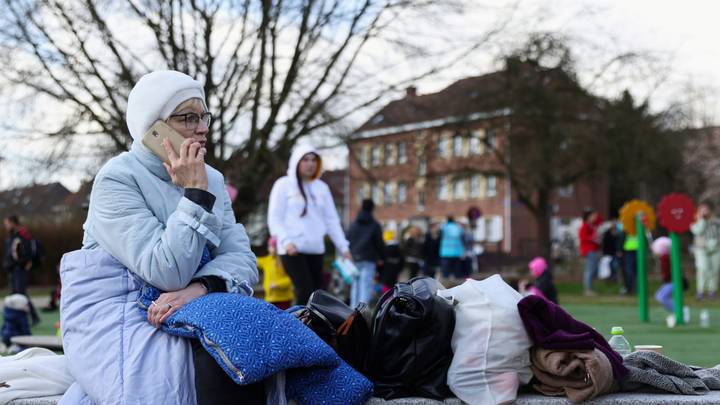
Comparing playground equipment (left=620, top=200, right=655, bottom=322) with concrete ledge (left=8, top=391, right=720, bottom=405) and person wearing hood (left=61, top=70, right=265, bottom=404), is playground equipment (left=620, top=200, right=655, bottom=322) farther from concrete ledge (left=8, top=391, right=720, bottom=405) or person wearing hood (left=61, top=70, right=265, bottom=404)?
person wearing hood (left=61, top=70, right=265, bottom=404)

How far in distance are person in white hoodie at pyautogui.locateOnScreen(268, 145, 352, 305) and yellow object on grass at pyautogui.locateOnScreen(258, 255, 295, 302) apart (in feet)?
5.09

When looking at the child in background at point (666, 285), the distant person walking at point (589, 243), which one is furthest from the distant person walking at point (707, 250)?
the distant person walking at point (589, 243)

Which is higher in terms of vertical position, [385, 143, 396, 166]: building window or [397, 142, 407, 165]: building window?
[397, 142, 407, 165]: building window

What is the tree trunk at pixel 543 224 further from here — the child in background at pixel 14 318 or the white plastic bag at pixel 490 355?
the white plastic bag at pixel 490 355

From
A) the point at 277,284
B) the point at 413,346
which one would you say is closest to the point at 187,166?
the point at 413,346

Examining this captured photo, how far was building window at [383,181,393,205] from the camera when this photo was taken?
22.2m

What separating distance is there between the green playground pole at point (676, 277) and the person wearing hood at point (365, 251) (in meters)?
4.68

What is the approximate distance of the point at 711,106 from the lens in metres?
51.9

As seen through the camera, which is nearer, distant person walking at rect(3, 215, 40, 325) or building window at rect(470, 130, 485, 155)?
distant person walking at rect(3, 215, 40, 325)

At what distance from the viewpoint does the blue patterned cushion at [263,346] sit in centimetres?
361

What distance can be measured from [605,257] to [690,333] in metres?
14.3

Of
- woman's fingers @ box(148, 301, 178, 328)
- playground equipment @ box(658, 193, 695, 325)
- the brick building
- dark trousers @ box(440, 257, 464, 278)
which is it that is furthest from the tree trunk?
woman's fingers @ box(148, 301, 178, 328)

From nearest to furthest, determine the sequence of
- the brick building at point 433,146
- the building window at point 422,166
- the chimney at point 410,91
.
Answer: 1. the chimney at point 410,91
2. the brick building at point 433,146
3. the building window at point 422,166

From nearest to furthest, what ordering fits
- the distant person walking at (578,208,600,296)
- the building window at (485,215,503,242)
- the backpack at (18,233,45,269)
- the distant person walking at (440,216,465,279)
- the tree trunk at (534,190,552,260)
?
the backpack at (18,233,45,269)
the distant person walking at (578,208,600,296)
the distant person walking at (440,216,465,279)
the tree trunk at (534,190,552,260)
the building window at (485,215,503,242)
